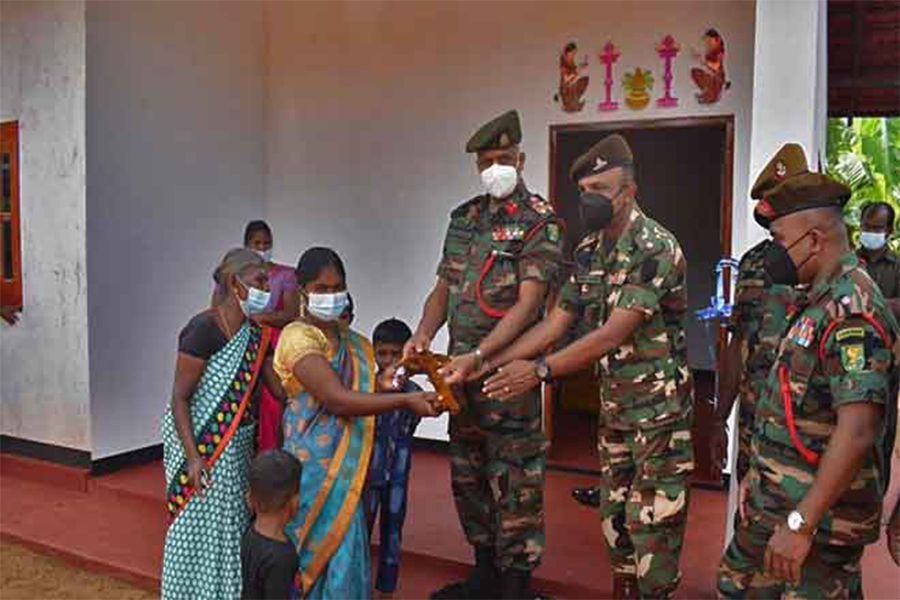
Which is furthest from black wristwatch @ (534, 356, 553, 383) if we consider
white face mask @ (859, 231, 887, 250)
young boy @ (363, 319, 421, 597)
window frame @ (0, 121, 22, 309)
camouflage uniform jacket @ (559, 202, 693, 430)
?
window frame @ (0, 121, 22, 309)

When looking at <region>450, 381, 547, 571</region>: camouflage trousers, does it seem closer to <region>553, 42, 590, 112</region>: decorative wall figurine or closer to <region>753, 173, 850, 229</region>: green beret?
<region>753, 173, 850, 229</region>: green beret

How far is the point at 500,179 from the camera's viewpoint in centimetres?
322

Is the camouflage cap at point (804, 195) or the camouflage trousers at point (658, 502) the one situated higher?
the camouflage cap at point (804, 195)

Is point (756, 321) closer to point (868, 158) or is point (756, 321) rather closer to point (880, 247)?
point (880, 247)

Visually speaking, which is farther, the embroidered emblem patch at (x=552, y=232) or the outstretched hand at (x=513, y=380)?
the embroidered emblem patch at (x=552, y=232)

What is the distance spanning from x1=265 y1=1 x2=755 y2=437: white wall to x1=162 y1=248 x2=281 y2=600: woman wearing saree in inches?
102

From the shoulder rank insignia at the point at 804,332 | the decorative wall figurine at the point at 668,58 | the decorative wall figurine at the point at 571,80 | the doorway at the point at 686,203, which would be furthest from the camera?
the doorway at the point at 686,203

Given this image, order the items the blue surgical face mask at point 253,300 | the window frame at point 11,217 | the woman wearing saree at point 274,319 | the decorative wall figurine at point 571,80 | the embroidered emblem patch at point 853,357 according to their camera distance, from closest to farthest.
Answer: the embroidered emblem patch at point 853,357 < the blue surgical face mask at point 253,300 < the woman wearing saree at point 274,319 < the decorative wall figurine at point 571,80 < the window frame at point 11,217

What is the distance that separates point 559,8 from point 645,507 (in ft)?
10.7

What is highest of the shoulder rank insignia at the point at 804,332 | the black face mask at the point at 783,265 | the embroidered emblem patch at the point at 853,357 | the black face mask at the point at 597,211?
the black face mask at the point at 597,211

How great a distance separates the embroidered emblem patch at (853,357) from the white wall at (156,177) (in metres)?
4.30

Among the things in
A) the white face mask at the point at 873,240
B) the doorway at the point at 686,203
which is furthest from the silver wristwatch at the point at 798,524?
the doorway at the point at 686,203

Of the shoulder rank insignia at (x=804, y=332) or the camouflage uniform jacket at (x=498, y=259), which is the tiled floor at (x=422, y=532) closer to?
the camouflage uniform jacket at (x=498, y=259)

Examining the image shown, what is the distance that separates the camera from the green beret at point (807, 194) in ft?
7.13
